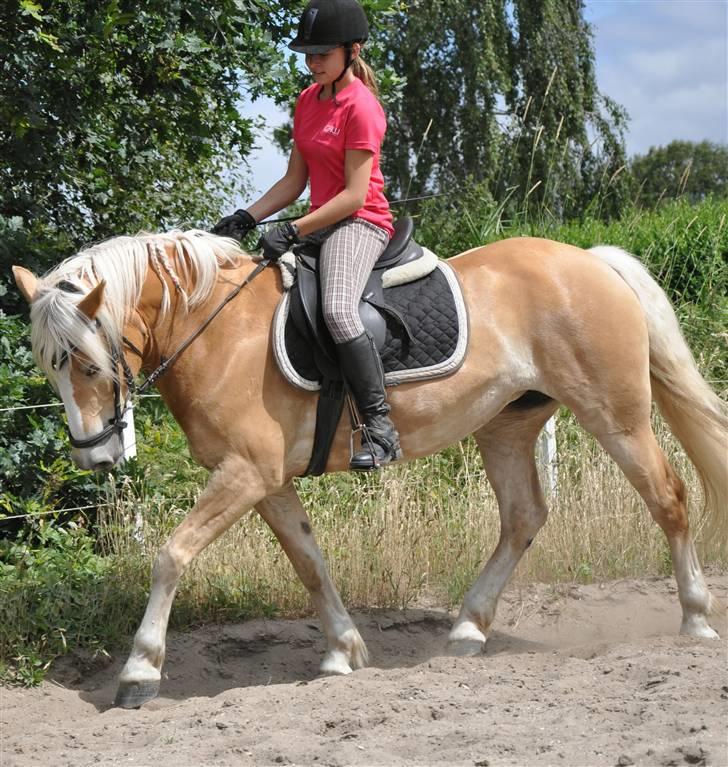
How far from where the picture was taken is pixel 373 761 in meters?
3.66

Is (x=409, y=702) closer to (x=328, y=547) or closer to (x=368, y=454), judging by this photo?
(x=368, y=454)

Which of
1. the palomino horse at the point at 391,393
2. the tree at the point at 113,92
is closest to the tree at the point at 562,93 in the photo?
the tree at the point at 113,92

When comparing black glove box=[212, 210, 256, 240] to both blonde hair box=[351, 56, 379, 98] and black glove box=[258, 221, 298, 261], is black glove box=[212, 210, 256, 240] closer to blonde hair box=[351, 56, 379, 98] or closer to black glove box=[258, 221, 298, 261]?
black glove box=[258, 221, 298, 261]

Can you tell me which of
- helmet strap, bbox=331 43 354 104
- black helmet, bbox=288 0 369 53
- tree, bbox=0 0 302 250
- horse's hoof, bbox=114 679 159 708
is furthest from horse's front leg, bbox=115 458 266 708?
tree, bbox=0 0 302 250

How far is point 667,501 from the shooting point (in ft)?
17.8

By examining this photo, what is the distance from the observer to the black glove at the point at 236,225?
5.35 meters

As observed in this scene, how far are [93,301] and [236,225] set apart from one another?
3.59 feet

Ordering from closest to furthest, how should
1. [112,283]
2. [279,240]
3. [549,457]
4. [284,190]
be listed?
[112,283] < [279,240] < [284,190] < [549,457]

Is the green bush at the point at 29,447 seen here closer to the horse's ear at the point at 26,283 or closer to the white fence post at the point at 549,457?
the horse's ear at the point at 26,283

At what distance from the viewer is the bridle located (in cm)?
465

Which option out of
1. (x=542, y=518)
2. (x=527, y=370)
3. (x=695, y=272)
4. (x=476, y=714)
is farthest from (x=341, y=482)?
(x=695, y=272)

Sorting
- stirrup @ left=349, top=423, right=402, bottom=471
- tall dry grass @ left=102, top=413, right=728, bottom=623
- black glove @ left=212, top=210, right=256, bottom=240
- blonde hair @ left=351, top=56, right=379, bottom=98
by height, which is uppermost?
blonde hair @ left=351, top=56, right=379, bottom=98

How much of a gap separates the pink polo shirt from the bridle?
61cm

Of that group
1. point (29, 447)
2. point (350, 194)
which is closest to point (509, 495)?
point (350, 194)
